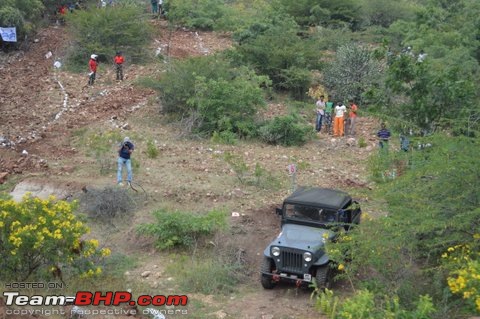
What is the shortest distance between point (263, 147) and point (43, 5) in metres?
15.7

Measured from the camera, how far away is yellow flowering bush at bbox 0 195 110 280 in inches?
340

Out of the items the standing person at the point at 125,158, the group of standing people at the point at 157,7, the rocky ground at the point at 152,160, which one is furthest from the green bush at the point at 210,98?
the group of standing people at the point at 157,7

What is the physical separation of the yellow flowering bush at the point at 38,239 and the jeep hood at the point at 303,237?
2890 millimetres

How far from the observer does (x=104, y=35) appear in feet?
80.9

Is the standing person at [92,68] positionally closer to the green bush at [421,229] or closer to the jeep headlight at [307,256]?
the jeep headlight at [307,256]

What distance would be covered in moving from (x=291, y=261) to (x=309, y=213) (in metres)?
1.02

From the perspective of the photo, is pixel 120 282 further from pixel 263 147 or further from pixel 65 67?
pixel 65 67

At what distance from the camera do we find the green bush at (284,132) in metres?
17.5

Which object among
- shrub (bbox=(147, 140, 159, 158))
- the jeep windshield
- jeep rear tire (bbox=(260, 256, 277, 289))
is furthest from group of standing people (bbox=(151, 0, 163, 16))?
jeep rear tire (bbox=(260, 256, 277, 289))

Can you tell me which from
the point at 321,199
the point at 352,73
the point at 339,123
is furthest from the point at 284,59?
the point at 321,199

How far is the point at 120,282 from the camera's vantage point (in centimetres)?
970

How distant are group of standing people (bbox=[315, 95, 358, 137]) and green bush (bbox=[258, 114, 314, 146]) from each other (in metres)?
1.32

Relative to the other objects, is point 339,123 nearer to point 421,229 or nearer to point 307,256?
point 307,256

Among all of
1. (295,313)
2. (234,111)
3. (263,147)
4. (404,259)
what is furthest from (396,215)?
(234,111)
